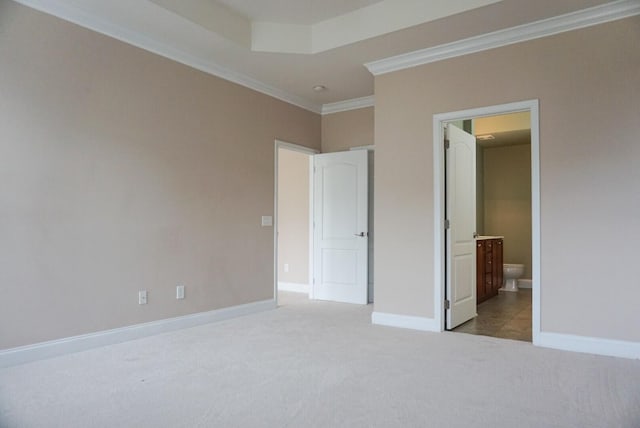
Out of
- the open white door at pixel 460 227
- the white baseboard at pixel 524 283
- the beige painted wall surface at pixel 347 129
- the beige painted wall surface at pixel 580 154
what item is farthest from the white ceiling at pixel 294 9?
the white baseboard at pixel 524 283

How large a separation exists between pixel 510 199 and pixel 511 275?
61.3 inches

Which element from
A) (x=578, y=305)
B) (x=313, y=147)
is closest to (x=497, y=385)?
(x=578, y=305)

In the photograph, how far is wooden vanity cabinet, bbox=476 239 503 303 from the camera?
5688 mm

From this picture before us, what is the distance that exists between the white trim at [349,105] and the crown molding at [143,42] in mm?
748

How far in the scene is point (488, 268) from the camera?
6.07m

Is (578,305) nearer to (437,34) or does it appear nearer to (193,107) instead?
(437,34)

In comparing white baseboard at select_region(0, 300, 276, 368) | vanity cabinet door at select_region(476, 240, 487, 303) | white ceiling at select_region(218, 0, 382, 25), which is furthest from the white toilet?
white ceiling at select_region(218, 0, 382, 25)

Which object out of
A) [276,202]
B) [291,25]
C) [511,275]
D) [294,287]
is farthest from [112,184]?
[511,275]

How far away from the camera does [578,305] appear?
3410 millimetres

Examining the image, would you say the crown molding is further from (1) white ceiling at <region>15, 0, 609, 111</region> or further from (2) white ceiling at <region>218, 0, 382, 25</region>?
(2) white ceiling at <region>218, 0, 382, 25</region>

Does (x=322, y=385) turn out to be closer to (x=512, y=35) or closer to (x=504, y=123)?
(x=512, y=35)

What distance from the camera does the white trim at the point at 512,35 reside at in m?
3.29

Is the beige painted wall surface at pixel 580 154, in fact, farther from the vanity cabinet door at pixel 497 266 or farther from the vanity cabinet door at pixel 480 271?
the vanity cabinet door at pixel 497 266

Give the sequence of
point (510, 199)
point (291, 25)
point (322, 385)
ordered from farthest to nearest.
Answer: point (510, 199) → point (291, 25) → point (322, 385)
